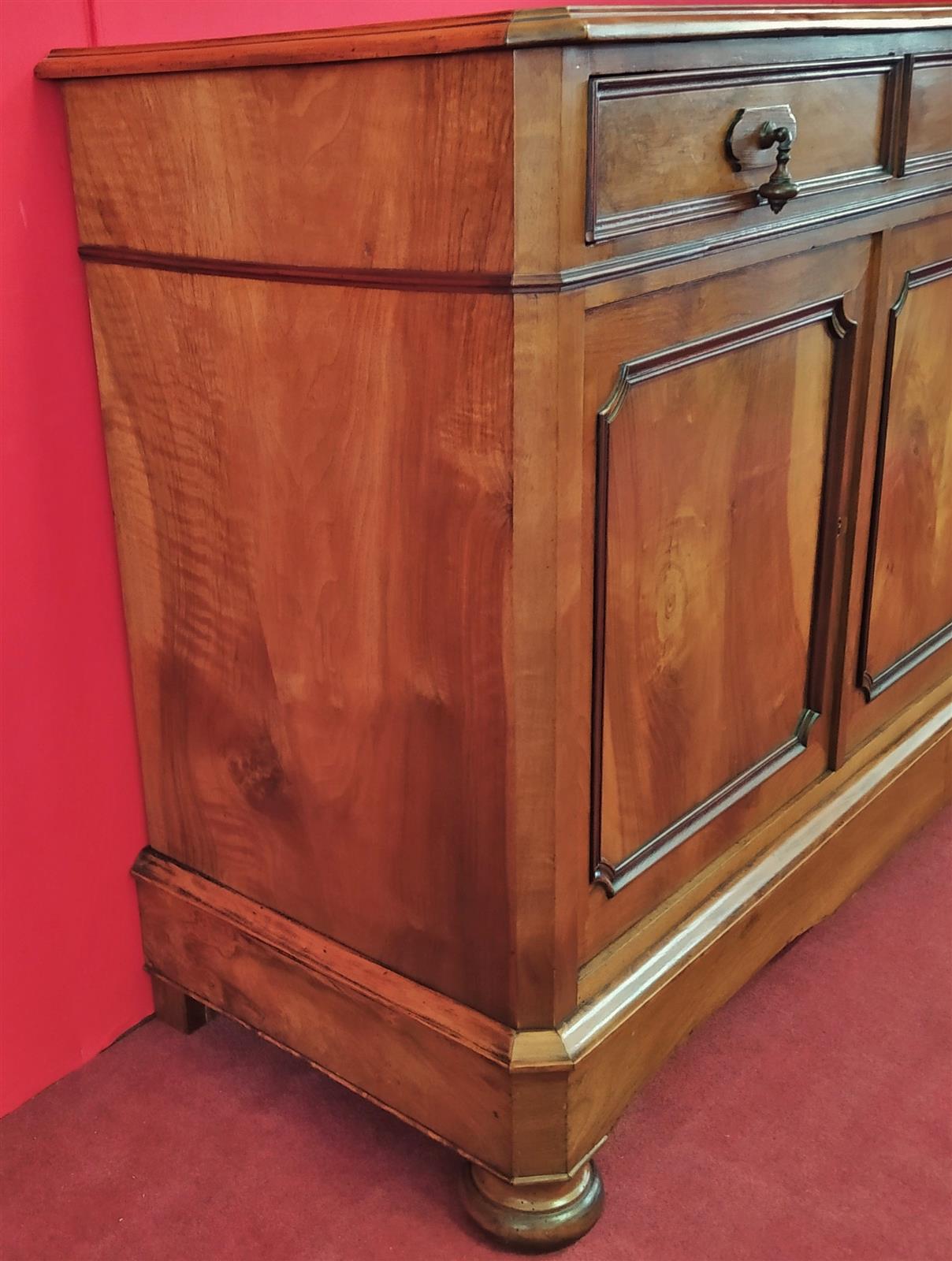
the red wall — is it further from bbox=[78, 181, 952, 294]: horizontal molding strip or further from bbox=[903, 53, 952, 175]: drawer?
bbox=[903, 53, 952, 175]: drawer

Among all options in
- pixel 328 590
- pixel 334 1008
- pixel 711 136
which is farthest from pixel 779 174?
pixel 334 1008

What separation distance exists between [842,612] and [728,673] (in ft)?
0.79

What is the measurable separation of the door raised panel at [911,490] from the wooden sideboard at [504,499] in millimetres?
13

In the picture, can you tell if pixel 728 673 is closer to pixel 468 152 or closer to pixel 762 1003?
pixel 762 1003

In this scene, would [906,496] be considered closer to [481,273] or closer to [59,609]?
[481,273]

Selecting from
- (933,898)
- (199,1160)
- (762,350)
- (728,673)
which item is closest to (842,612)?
(728,673)

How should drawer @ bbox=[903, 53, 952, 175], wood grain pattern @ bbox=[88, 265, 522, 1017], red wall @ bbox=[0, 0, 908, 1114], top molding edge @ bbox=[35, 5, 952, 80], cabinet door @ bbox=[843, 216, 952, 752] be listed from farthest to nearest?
cabinet door @ bbox=[843, 216, 952, 752] → drawer @ bbox=[903, 53, 952, 175] → red wall @ bbox=[0, 0, 908, 1114] → wood grain pattern @ bbox=[88, 265, 522, 1017] → top molding edge @ bbox=[35, 5, 952, 80]

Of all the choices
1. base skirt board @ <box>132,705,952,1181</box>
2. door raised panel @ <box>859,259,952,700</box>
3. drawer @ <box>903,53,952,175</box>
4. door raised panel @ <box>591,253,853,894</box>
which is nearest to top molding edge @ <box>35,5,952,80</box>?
drawer @ <box>903,53,952,175</box>

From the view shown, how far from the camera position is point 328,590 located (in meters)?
1.14

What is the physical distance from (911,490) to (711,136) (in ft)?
2.17

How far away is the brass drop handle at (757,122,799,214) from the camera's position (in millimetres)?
1053

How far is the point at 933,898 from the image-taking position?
172 centimetres

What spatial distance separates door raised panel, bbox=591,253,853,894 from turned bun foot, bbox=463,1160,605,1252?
297 mm

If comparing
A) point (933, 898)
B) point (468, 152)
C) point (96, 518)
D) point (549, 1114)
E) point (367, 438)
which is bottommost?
point (933, 898)
